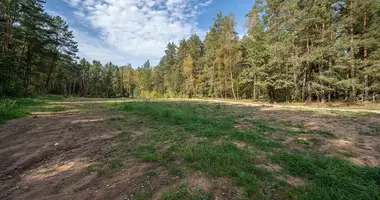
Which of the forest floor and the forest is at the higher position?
the forest

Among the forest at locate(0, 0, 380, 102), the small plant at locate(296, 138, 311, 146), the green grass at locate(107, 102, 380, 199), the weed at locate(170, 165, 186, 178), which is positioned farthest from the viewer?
the forest at locate(0, 0, 380, 102)

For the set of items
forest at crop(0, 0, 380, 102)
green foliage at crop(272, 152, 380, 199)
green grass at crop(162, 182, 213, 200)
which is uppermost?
forest at crop(0, 0, 380, 102)

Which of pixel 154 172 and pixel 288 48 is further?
pixel 288 48

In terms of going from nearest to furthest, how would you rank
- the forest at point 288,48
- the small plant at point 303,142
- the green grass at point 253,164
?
the green grass at point 253,164 → the small plant at point 303,142 → the forest at point 288,48

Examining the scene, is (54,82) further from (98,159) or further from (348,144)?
(348,144)

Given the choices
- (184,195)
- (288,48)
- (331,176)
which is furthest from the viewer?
(288,48)

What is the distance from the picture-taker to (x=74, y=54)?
3403cm

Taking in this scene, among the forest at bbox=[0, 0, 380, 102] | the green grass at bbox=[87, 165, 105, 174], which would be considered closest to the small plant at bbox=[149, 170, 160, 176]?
the green grass at bbox=[87, 165, 105, 174]

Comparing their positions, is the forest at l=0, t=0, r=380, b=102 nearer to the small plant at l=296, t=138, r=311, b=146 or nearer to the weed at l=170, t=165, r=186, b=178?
the small plant at l=296, t=138, r=311, b=146

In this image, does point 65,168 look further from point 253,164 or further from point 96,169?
point 253,164

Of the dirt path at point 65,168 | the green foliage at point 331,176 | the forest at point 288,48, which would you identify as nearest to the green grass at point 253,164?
the green foliage at point 331,176

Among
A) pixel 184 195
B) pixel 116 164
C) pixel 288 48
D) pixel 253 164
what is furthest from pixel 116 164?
pixel 288 48

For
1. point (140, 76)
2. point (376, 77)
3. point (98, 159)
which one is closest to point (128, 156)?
point (98, 159)

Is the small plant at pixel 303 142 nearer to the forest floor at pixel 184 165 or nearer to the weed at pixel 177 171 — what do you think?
the forest floor at pixel 184 165
